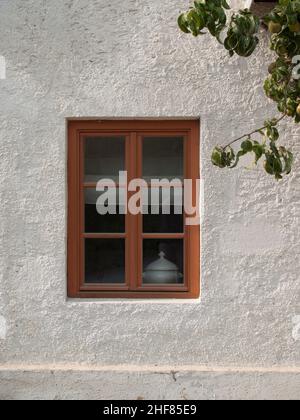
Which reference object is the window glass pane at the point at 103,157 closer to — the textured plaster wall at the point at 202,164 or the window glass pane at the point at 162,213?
the textured plaster wall at the point at 202,164

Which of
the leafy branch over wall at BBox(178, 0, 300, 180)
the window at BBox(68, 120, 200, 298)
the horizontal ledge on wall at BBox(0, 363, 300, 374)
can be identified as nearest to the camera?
the leafy branch over wall at BBox(178, 0, 300, 180)

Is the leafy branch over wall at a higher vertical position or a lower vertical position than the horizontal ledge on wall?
higher

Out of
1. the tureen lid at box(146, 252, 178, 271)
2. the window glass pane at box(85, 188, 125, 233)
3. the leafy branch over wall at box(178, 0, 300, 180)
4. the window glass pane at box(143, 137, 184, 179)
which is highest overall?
the leafy branch over wall at box(178, 0, 300, 180)

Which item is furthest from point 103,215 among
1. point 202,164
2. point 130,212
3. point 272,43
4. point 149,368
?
point 272,43

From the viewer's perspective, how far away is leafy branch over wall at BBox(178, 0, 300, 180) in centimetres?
336

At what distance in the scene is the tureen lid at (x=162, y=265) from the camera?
15.3 ft

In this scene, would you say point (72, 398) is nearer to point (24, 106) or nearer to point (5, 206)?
point (5, 206)

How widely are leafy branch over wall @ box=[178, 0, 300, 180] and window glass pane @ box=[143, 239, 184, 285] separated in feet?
3.65

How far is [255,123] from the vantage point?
14.6ft

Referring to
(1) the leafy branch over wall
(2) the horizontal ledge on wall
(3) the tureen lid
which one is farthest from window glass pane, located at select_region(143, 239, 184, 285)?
(1) the leafy branch over wall

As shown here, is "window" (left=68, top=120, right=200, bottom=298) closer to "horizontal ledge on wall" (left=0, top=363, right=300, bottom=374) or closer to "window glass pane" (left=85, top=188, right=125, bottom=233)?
"window glass pane" (left=85, top=188, right=125, bottom=233)
